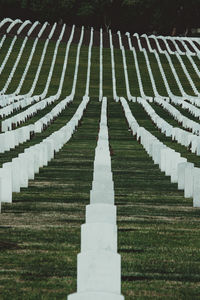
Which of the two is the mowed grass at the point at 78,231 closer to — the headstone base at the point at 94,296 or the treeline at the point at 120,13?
the headstone base at the point at 94,296

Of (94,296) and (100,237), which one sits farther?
(100,237)

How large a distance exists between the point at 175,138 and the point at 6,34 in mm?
55190

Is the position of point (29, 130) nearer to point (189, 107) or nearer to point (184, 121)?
point (184, 121)

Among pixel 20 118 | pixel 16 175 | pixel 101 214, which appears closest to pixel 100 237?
pixel 101 214

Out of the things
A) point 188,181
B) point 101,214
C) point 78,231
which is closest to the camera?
point 101,214

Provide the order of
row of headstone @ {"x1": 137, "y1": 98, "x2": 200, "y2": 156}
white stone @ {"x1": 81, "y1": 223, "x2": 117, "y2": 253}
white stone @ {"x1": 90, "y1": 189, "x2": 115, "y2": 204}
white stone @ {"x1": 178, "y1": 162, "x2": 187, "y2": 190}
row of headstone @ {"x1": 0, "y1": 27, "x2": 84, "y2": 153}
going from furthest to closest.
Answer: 1. row of headstone @ {"x1": 0, "y1": 27, "x2": 84, "y2": 153}
2. row of headstone @ {"x1": 137, "y1": 98, "x2": 200, "y2": 156}
3. white stone @ {"x1": 178, "y1": 162, "x2": 187, "y2": 190}
4. white stone @ {"x1": 90, "y1": 189, "x2": 115, "y2": 204}
5. white stone @ {"x1": 81, "y1": 223, "x2": 117, "y2": 253}

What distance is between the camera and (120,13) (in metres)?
125

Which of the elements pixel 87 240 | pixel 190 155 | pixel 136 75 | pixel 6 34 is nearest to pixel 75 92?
pixel 136 75

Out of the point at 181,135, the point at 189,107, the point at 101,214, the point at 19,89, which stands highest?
the point at 19,89

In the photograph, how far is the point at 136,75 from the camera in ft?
223

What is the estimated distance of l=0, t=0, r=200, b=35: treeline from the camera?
4653 inches

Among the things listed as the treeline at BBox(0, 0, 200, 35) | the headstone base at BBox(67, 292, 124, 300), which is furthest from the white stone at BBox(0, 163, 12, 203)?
the treeline at BBox(0, 0, 200, 35)

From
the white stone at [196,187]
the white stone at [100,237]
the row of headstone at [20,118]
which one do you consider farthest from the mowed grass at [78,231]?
the row of headstone at [20,118]

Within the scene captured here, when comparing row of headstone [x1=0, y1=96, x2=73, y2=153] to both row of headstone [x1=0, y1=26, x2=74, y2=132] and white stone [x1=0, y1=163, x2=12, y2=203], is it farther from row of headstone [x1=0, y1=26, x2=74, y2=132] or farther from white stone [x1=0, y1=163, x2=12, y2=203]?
white stone [x1=0, y1=163, x2=12, y2=203]
